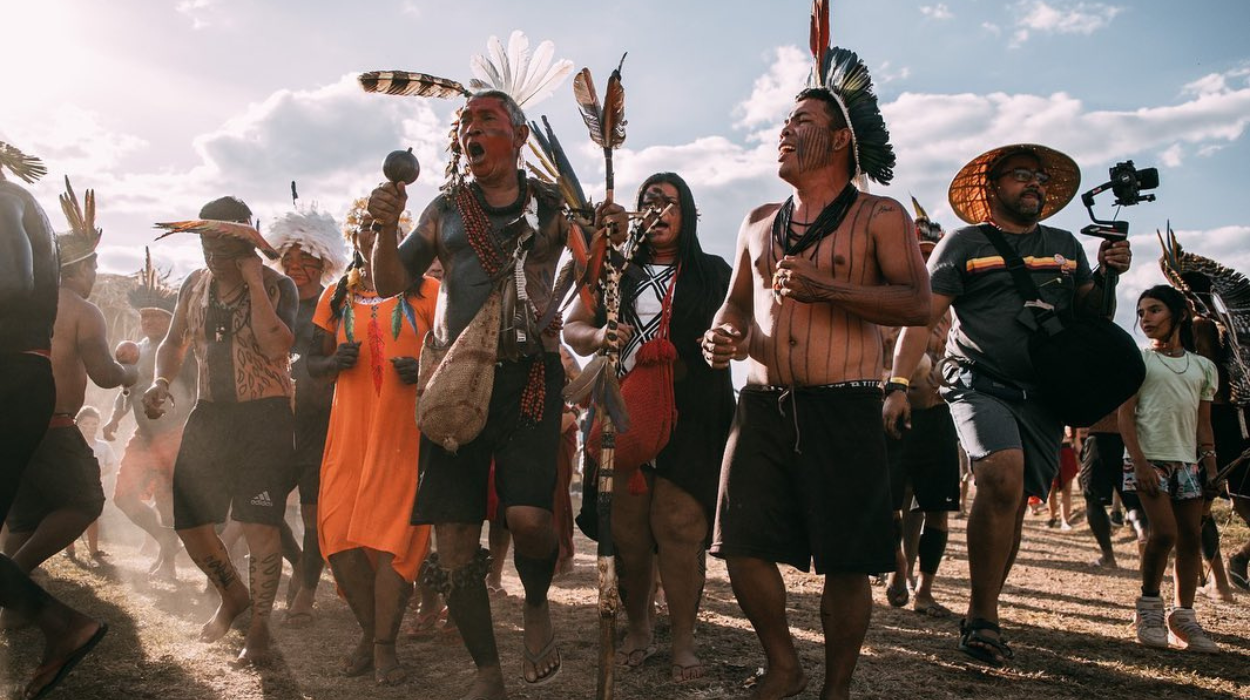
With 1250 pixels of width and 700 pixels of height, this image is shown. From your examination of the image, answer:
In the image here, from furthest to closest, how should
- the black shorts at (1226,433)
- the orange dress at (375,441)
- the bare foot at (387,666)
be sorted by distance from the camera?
1. the black shorts at (1226,433)
2. the orange dress at (375,441)
3. the bare foot at (387,666)

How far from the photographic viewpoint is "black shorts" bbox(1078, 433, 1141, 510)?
800cm

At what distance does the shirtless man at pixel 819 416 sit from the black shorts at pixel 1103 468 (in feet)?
17.7

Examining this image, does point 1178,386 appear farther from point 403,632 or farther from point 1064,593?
point 403,632

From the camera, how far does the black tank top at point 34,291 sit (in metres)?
3.75

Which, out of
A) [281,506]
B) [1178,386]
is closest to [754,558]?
[281,506]

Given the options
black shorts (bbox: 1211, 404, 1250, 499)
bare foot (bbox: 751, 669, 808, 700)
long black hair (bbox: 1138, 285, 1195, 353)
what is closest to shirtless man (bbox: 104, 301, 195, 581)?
bare foot (bbox: 751, 669, 808, 700)

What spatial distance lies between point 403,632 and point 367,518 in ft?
4.38

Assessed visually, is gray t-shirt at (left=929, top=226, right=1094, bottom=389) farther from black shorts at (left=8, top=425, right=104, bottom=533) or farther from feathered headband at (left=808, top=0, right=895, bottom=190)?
black shorts at (left=8, top=425, right=104, bottom=533)

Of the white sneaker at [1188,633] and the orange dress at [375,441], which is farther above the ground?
the orange dress at [375,441]

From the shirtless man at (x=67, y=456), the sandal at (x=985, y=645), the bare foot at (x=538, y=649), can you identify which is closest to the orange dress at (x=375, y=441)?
the bare foot at (x=538, y=649)

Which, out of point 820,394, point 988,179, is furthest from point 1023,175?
point 820,394

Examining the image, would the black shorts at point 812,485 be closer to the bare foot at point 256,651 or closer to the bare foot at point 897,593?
the bare foot at point 256,651

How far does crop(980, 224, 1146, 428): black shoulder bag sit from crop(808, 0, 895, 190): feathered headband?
152 cm

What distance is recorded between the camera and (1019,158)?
5055mm
